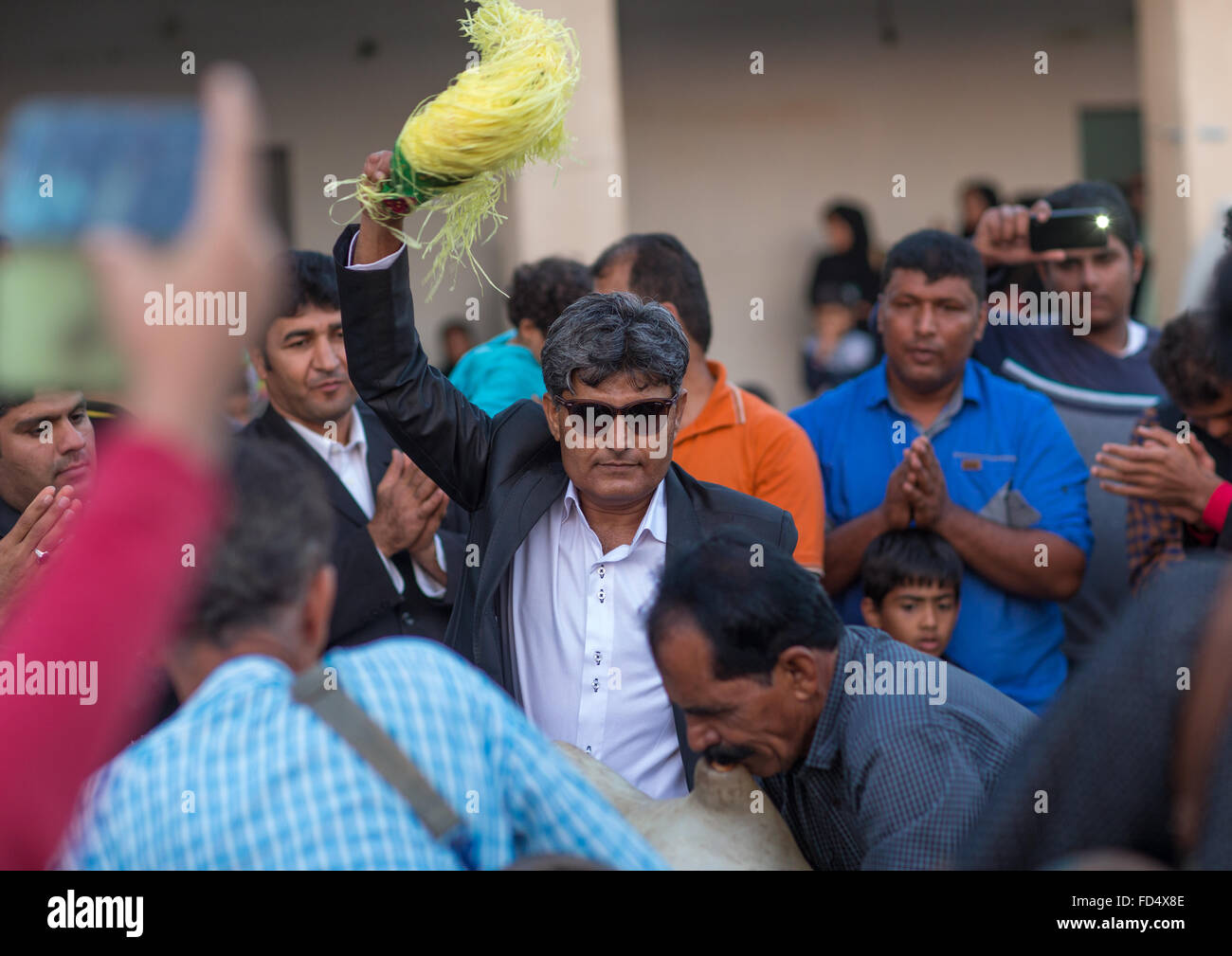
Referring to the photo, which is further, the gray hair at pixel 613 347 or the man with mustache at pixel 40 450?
the man with mustache at pixel 40 450

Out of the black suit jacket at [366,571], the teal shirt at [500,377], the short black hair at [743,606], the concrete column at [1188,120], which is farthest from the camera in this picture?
the concrete column at [1188,120]

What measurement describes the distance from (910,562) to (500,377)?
53.6 inches

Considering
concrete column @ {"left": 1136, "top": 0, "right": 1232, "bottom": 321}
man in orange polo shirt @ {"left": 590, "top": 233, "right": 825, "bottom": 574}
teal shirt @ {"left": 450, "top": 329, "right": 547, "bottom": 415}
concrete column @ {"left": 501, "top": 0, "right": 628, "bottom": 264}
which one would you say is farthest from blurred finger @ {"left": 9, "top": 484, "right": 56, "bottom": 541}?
concrete column @ {"left": 1136, "top": 0, "right": 1232, "bottom": 321}

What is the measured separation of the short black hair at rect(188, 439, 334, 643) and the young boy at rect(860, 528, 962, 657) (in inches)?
89.1

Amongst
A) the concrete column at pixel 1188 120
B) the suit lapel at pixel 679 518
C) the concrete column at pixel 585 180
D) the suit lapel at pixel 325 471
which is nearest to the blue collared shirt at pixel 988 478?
the suit lapel at pixel 679 518

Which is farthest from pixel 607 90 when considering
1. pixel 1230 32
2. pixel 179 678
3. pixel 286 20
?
pixel 179 678

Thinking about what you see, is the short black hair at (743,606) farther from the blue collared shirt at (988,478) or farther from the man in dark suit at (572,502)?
the blue collared shirt at (988,478)

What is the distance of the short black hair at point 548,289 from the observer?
4.47 meters

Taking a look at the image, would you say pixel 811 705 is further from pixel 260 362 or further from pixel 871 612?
pixel 260 362

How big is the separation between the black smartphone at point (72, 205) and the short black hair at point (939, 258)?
127 inches

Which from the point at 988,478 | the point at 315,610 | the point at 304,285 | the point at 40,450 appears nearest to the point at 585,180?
the point at 304,285

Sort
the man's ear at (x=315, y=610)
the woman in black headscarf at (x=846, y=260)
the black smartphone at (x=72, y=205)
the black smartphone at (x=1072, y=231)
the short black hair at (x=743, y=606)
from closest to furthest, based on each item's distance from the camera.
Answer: the black smartphone at (x=72, y=205) < the man's ear at (x=315, y=610) < the short black hair at (x=743, y=606) < the black smartphone at (x=1072, y=231) < the woman in black headscarf at (x=846, y=260)

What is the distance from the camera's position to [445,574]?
3723mm

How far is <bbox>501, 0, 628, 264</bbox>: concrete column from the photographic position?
7242 mm
